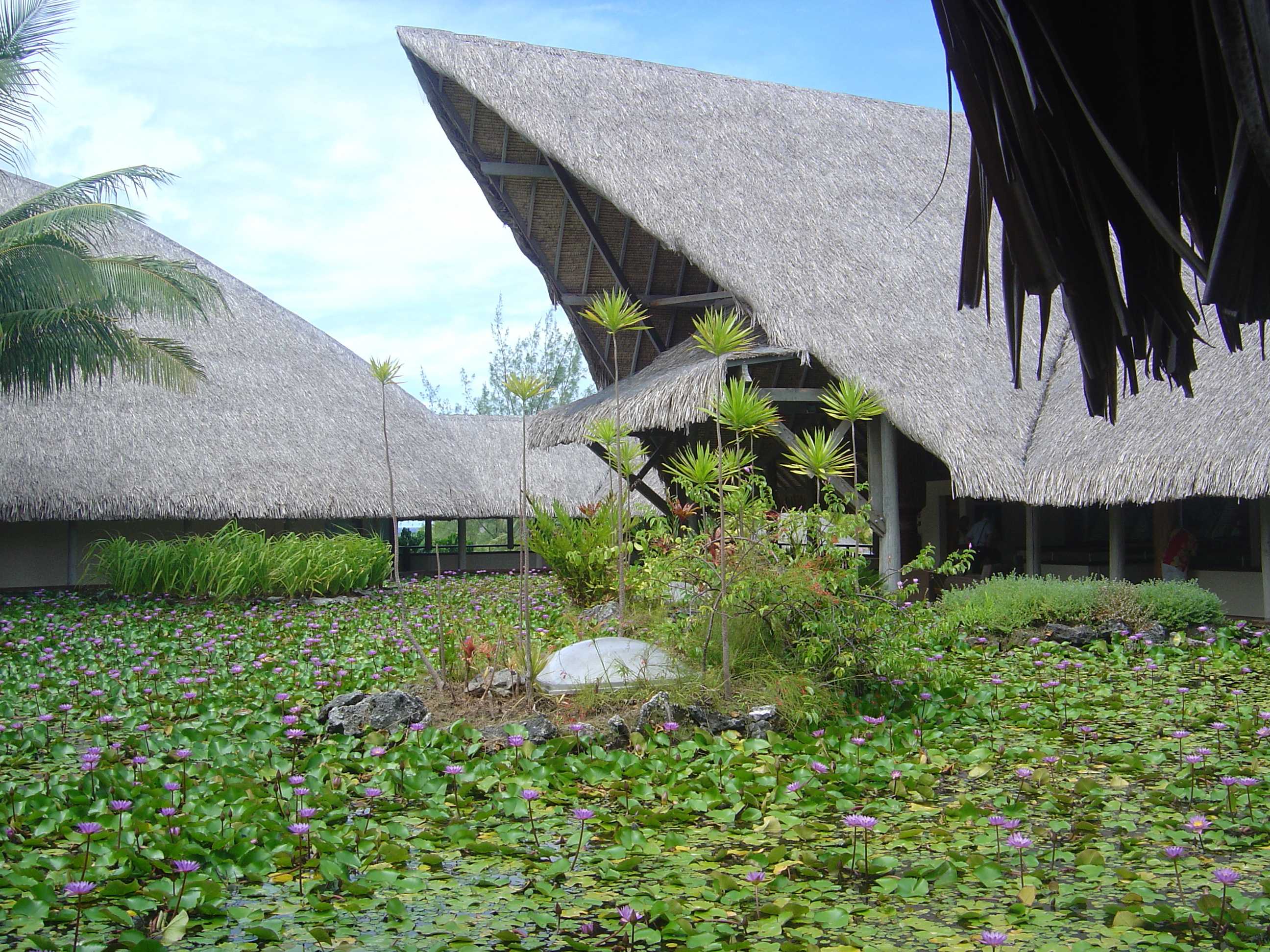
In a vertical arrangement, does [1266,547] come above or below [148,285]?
below

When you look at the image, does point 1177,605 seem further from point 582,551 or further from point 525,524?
point 525,524

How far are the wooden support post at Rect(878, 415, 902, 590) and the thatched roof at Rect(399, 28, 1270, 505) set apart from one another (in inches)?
21.9

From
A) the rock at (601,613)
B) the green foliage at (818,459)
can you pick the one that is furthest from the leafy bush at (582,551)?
the green foliage at (818,459)

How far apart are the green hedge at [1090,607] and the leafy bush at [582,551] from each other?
293cm

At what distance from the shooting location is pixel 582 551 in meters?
9.09

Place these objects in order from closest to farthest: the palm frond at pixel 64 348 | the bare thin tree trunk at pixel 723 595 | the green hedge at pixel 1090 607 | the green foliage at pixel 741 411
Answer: the bare thin tree trunk at pixel 723 595, the green foliage at pixel 741 411, the green hedge at pixel 1090 607, the palm frond at pixel 64 348

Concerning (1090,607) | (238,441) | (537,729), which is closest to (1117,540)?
(1090,607)

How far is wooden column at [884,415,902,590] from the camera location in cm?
927

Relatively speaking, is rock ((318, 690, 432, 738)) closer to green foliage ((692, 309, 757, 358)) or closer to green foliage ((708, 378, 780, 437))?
green foliage ((708, 378, 780, 437))

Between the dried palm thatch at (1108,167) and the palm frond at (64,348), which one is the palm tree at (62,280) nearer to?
the palm frond at (64,348)

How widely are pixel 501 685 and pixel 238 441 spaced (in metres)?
10.5

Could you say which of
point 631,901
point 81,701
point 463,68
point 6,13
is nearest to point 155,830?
point 631,901

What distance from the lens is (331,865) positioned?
9.01 feet

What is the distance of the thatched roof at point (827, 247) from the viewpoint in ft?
28.0
